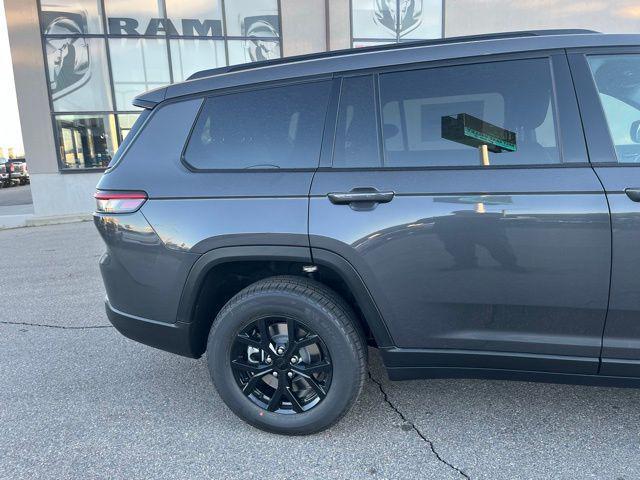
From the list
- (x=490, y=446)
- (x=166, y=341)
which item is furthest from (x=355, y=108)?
(x=490, y=446)

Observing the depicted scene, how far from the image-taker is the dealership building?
11.2 metres

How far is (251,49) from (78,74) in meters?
4.46

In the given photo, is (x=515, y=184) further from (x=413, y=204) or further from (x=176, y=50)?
(x=176, y=50)

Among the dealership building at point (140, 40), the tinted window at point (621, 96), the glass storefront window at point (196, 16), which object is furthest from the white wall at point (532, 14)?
the tinted window at point (621, 96)

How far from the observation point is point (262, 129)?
93.7 inches

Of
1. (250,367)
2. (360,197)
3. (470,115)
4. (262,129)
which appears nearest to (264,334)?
(250,367)

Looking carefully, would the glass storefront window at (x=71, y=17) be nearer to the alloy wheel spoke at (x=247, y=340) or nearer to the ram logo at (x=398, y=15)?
the ram logo at (x=398, y=15)

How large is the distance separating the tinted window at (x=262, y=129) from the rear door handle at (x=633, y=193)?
1.38 m

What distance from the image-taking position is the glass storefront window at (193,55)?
11.8 meters

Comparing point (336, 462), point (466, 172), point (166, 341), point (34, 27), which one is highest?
point (34, 27)

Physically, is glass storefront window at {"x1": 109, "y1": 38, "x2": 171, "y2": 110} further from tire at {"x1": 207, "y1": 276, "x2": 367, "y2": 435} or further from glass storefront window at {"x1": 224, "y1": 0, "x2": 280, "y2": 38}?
tire at {"x1": 207, "y1": 276, "x2": 367, "y2": 435}

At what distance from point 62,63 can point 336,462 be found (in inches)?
494

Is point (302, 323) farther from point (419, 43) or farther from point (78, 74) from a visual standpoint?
point (78, 74)

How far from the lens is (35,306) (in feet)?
15.4
